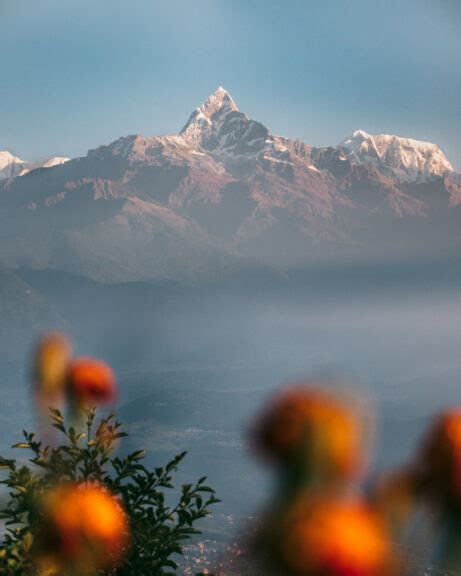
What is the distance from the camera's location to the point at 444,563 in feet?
8.14

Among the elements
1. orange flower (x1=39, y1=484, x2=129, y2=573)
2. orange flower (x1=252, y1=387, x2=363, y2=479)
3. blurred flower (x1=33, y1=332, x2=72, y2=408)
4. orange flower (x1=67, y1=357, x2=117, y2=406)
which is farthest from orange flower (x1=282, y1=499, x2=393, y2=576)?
blurred flower (x1=33, y1=332, x2=72, y2=408)

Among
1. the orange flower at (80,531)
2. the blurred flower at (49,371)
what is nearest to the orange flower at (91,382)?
the blurred flower at (49,371)

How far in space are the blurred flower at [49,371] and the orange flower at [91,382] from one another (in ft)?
0.33

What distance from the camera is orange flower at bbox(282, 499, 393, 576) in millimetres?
2154

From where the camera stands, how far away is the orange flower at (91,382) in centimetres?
464

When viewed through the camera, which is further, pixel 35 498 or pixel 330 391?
pixel 35 498

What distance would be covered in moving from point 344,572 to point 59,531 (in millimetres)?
1997

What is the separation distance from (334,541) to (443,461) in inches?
19.0

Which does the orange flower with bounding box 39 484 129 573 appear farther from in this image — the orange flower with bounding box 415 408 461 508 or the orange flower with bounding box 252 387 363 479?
the orange flower with bounding box 415 408 461 508

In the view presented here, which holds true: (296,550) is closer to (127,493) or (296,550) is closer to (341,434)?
(341,434)

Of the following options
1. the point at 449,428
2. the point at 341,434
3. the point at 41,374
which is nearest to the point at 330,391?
the point at 341,434

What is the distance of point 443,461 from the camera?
2.31 m

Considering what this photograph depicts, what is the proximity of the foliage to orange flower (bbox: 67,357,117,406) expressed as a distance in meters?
0.90

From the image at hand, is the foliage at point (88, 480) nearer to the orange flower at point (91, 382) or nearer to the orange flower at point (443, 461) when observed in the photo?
the orange flower at point (91, 382)
